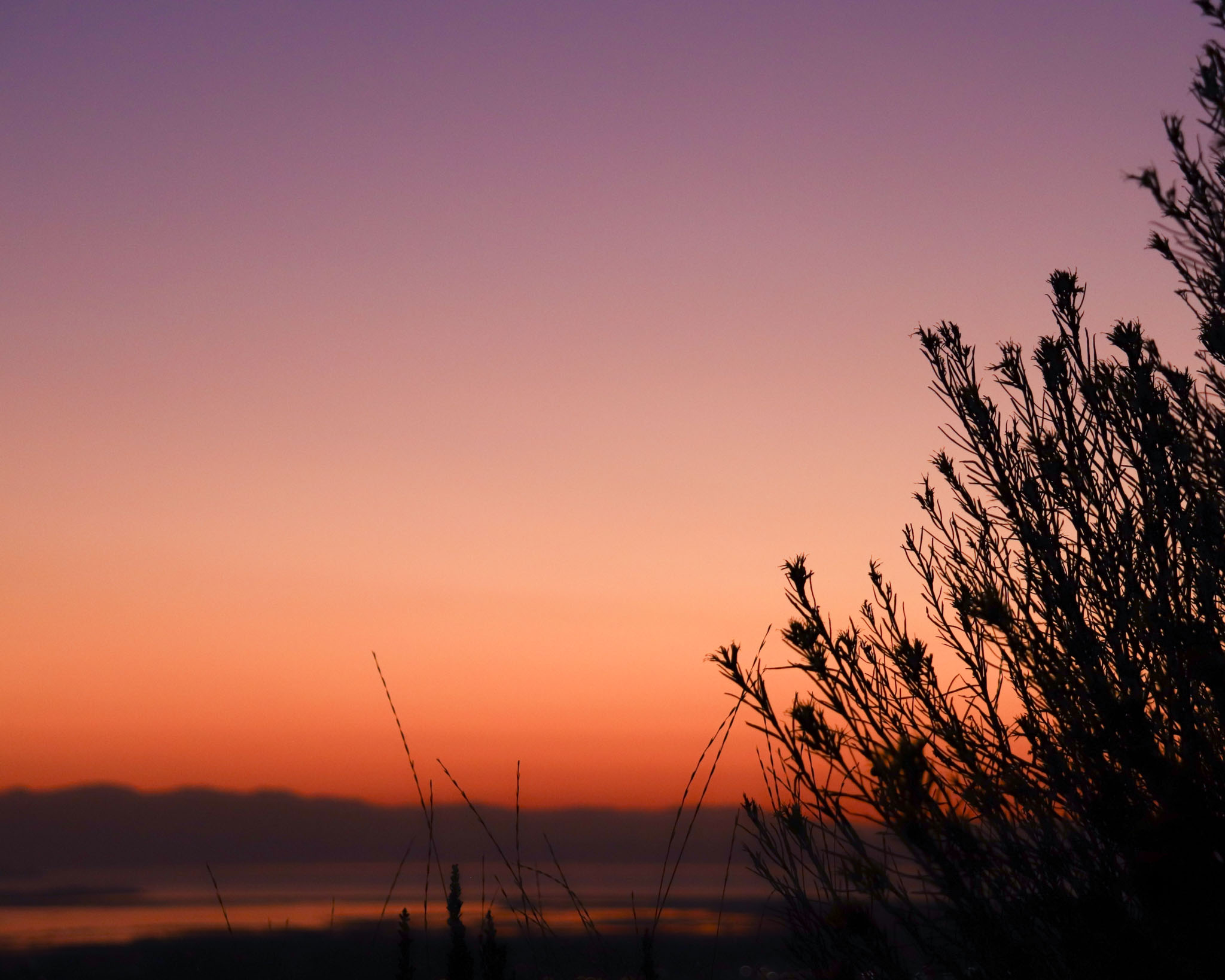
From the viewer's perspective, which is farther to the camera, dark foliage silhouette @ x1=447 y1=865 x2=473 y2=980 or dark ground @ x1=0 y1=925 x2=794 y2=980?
dark foliage silhouette @ x1=447 y1=865 x2=473 y2=980

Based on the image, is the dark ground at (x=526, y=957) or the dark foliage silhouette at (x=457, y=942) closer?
the dark ground at (x=526, y=957)

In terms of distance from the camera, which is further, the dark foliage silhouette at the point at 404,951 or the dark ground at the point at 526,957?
the dark foliage silhouette at the point at 404,951

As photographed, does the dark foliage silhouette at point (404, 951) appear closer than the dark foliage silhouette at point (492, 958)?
No

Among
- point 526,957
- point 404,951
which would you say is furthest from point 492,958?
point 404,951

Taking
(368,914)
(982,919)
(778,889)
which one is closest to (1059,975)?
(982,919)

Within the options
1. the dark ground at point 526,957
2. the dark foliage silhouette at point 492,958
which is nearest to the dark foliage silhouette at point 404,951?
the dark ground at point 526,957

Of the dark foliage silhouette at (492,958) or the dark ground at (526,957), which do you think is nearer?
the dark ground at (526,957)

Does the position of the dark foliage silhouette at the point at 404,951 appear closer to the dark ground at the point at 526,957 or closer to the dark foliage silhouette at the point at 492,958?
the dark ground at the point at 526,957

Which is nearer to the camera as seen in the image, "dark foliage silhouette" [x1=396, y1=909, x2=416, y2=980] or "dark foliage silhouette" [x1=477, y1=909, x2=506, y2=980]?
"dark foliage silhouette" [x1=477, y1=909, x2=506, y2=980]

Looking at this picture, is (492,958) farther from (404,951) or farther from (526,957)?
(404,951)

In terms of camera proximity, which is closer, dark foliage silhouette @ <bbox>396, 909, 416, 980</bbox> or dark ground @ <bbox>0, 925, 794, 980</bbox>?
dark ground @ <bbox>0, 925, 794, 980</bbox>

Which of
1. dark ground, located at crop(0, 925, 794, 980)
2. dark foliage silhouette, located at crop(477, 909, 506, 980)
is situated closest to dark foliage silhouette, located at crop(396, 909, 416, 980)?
Result: dark ground, located at crop(0, 925, 794, 980)

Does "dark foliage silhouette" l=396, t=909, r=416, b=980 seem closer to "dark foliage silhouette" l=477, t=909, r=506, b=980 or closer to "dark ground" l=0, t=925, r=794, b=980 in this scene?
"dark ground" l=0, t=925, r=794, b=980

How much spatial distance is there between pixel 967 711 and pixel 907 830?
110 centimetres
